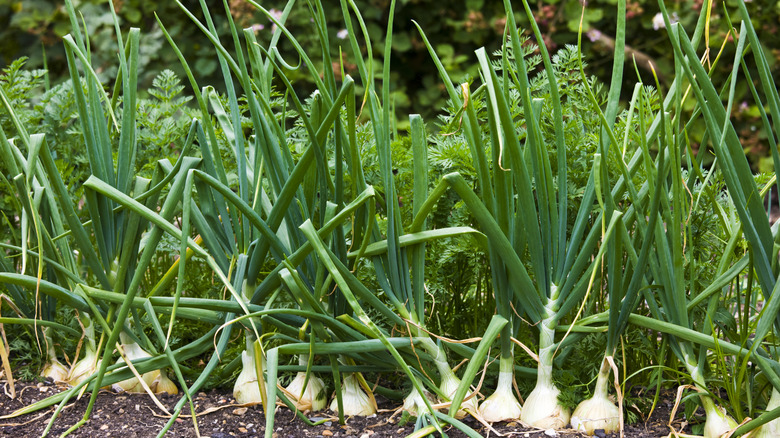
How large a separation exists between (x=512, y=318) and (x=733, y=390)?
33 centimetres

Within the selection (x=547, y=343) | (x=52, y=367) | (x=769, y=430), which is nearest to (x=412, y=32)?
(x=52, y=367)

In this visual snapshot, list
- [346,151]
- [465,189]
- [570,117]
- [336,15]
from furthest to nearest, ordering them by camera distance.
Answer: [336,15] → [570,117] → [346,151] → [465,189]

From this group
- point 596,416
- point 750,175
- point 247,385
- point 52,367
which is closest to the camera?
point 750,175

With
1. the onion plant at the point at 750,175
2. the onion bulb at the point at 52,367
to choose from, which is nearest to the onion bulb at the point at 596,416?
the onion plant at the point at 750,175

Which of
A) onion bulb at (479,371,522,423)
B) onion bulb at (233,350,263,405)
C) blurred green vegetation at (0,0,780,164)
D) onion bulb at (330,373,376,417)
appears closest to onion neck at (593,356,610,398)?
onion bulb at (479,371,522,423)

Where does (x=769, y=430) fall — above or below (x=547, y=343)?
below

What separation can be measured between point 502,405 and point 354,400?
0.77ft

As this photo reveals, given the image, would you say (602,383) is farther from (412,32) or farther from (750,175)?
(412,32)

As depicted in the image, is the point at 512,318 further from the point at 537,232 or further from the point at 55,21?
the point at 55,21

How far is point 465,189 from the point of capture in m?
0.97

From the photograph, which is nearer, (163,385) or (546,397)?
(546,397)

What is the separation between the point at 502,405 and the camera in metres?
1.11

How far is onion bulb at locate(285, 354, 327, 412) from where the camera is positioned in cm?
118

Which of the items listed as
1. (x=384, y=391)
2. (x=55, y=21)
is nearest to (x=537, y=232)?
(x=384, y=391)
